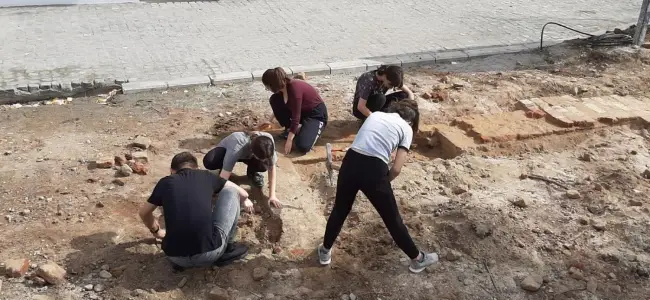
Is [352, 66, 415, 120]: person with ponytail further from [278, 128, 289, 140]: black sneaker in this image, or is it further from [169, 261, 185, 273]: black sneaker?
[169, 261, 185, 273]: black sneaker

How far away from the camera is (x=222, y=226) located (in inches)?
177

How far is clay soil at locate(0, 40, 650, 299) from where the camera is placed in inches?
177

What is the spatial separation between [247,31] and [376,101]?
4416 millimetres

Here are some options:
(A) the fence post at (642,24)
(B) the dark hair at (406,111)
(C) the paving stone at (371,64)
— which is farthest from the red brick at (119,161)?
(A) the fence post at (642,24)

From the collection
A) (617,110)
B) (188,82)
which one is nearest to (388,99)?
(617,110)

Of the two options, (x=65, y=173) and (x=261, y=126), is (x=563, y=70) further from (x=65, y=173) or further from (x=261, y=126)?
(x=65, y=173)

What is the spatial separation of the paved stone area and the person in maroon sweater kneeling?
2272 mm

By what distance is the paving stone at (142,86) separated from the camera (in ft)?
25.9

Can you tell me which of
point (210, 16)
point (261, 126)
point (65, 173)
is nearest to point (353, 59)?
point (261, 126)

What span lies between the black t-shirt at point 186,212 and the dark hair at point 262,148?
66 centimetres

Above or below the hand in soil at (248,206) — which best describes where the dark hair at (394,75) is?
above

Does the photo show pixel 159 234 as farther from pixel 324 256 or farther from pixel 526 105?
pixel 526 105

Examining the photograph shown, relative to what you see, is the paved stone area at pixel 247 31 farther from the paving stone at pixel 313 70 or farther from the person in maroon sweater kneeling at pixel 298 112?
the person in maroon sweater kneeling at pixel 298 112

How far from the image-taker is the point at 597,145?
645 cm
